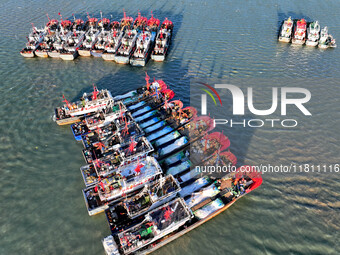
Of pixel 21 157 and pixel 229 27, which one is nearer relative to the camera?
pixel 21 157

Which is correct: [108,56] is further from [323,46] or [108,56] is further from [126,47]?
[323,46]

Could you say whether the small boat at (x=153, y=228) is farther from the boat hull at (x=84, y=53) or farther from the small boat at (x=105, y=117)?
the boat hull at (x=84, y=53)

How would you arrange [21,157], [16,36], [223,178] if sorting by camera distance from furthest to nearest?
1. [16,36]
2. [21,157]
3. [223,178]

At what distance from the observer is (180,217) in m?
29.5

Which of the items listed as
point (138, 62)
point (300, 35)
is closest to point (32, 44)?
point (138, 62)

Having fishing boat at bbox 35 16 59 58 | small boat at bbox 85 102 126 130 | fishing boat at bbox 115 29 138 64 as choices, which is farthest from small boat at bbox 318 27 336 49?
fishing boat at bbox 35 16 59 58

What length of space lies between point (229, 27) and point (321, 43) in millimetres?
25884

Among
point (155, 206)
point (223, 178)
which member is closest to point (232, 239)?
point (223, 178)

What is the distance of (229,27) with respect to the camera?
72188 mm

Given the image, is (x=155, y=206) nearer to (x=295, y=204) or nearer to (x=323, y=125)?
(x=295, y=204)

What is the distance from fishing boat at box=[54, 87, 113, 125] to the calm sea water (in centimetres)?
267

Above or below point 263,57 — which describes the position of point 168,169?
below

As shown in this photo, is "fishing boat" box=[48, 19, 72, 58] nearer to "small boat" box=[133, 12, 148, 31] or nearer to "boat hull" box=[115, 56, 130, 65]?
"boat hull" box=[115, 56, 130, 65]

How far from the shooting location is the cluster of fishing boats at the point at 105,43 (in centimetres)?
5981
